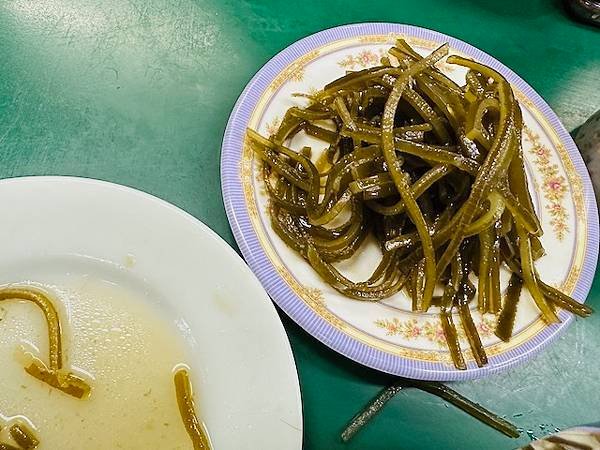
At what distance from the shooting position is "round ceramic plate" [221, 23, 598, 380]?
1.44 metres

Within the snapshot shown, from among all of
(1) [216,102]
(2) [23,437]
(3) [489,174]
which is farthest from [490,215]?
(2) [23,437]

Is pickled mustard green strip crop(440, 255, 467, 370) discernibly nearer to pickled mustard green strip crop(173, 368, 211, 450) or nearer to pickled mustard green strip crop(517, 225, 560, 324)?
pickled mustard green strip crop(517, 225, 560, 324)

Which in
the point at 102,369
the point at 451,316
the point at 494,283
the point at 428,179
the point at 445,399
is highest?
the point at 428,179

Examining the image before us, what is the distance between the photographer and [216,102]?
190cm

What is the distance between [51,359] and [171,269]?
285mm

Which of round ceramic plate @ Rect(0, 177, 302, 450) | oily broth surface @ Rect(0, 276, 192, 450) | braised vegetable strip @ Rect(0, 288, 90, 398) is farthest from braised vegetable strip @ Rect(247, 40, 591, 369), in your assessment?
braised vegetable strip @ Rect(0, 288, 90, 398)

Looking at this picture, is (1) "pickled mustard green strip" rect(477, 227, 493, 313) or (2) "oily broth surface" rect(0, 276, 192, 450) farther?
(1) "pickled mustard green strip" rect(477, 227, 493, 313)

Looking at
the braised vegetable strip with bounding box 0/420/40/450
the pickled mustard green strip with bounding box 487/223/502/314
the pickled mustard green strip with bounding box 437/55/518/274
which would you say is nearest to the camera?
the braised vegetable strip with bounding box 0/420/40/450

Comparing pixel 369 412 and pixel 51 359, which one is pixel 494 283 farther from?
pixel 51 359

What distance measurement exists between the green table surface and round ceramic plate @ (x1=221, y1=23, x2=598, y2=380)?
13 cm

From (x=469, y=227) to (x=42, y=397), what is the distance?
96 cm

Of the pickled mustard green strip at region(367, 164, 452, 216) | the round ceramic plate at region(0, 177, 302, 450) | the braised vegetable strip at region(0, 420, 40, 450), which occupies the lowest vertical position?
the braised vegetable strip at region(0, 420, 40, 450)

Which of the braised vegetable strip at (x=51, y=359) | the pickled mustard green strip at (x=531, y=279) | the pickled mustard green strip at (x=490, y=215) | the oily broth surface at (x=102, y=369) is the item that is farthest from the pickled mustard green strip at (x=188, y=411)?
the pickled mustard green strip at (x=531, y=279)

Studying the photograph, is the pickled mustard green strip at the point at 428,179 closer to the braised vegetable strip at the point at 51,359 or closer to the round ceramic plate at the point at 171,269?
the round ceramic plate at the point at 171,269
